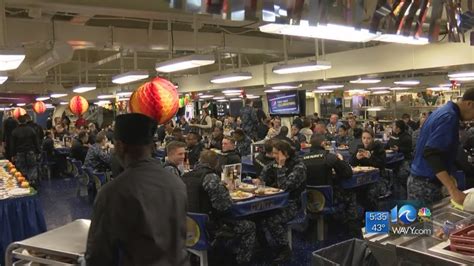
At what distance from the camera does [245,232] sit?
4.68m

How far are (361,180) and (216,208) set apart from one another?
102 inches

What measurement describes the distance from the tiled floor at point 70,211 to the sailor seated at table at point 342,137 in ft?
17.2

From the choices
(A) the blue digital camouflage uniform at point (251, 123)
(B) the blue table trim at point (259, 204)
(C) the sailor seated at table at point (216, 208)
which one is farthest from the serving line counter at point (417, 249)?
(A) the blue digital camouflage uniform at point (251, 123)

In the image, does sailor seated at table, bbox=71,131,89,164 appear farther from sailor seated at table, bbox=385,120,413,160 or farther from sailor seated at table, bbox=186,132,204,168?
sailor seated at table, bbox=385,120,413,160

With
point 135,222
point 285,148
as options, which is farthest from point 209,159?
point 135,222

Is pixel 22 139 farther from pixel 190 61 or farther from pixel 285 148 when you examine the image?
pixel 285 148

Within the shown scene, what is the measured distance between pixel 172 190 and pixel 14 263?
0.88 meters

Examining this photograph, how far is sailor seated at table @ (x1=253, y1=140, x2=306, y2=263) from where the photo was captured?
199 inches

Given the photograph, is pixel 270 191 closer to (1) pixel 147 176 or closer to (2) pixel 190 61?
(2) pixel 190 61

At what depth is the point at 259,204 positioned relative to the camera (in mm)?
4879

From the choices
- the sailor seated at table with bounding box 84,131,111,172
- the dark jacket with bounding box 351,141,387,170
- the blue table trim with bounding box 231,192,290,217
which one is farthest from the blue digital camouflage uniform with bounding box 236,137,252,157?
the blue table trim with bounding box 231,192,290,217

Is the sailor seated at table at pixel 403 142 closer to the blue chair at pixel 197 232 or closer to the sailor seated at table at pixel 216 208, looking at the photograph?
the sailor seated at table at pixel 216 208

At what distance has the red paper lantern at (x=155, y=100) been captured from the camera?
5301 mm

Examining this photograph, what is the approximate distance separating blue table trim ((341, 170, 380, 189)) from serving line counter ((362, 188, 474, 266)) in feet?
10.8
